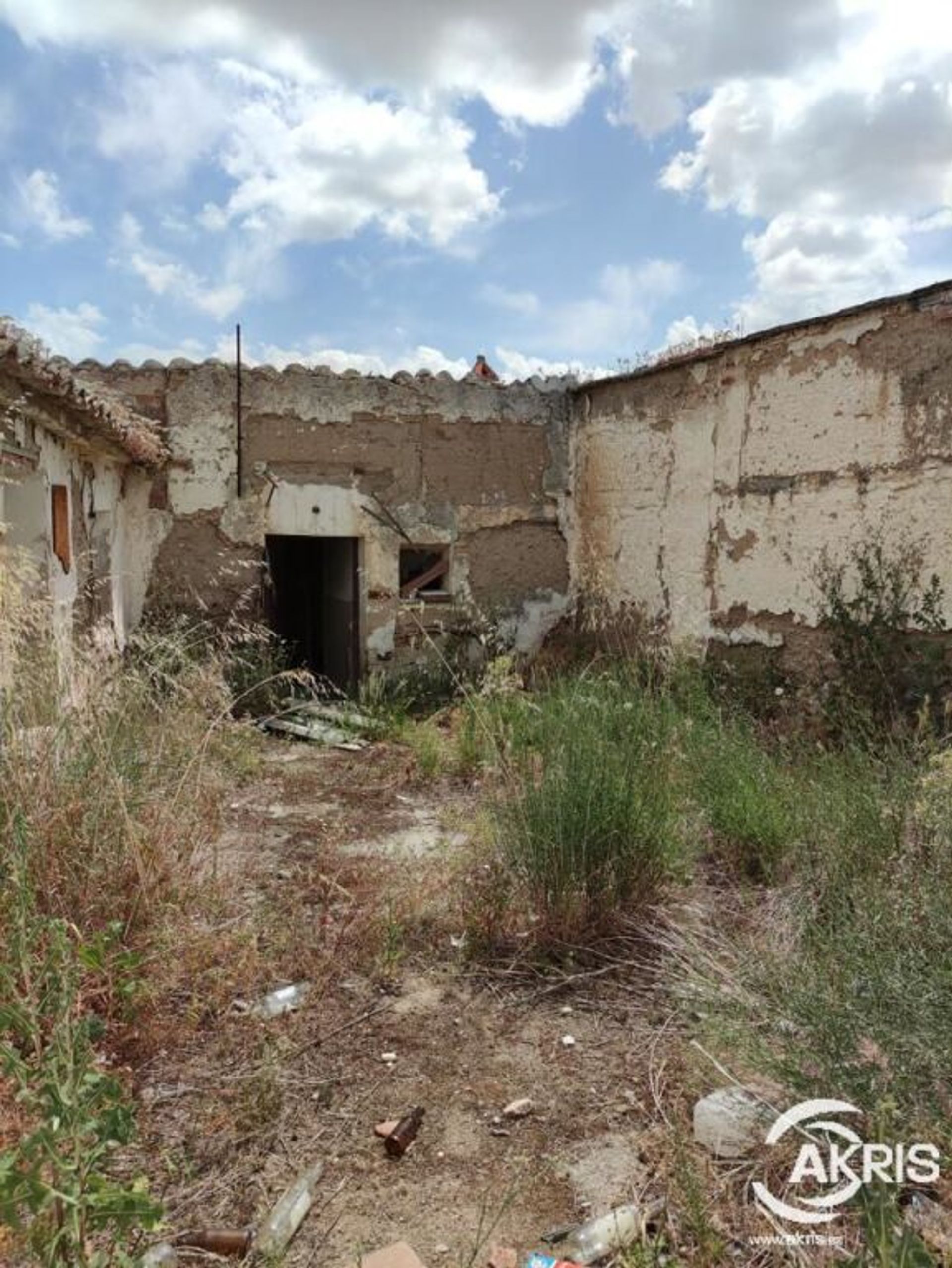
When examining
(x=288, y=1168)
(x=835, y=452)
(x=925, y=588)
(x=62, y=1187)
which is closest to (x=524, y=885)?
(x=288, y=1168)

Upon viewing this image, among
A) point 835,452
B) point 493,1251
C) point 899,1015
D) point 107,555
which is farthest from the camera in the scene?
point 107,555

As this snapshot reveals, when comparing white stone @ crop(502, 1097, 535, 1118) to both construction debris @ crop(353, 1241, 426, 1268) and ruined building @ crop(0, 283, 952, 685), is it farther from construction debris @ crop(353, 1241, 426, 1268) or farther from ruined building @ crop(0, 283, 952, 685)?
ruined building @ crop(0, 283, 952, 685)

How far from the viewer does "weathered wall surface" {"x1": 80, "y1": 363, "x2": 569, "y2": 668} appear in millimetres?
7906

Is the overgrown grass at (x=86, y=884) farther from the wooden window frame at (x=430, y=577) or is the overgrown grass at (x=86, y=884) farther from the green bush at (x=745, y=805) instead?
the wooden window frame at (x=430, y=577)

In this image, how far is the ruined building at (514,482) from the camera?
216 inches

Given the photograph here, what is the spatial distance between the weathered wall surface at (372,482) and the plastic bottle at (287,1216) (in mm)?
5866

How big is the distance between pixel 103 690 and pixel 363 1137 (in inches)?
68.9

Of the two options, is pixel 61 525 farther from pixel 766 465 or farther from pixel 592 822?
pixel 766 465

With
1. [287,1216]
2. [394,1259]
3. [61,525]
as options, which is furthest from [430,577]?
[394,1259]

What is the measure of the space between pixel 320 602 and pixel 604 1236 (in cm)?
889

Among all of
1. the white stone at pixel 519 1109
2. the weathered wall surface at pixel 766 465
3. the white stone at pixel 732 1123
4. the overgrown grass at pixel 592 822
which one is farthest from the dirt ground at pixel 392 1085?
the weathered wall surface at pixel 766 465

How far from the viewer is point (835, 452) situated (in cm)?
586

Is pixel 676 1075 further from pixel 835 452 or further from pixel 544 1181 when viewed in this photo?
pixel 835 452

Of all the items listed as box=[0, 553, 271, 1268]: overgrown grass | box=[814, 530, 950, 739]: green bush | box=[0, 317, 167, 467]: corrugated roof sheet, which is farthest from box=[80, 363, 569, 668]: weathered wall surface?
box=[0, 553, 271, 1268]: overgrown grass
